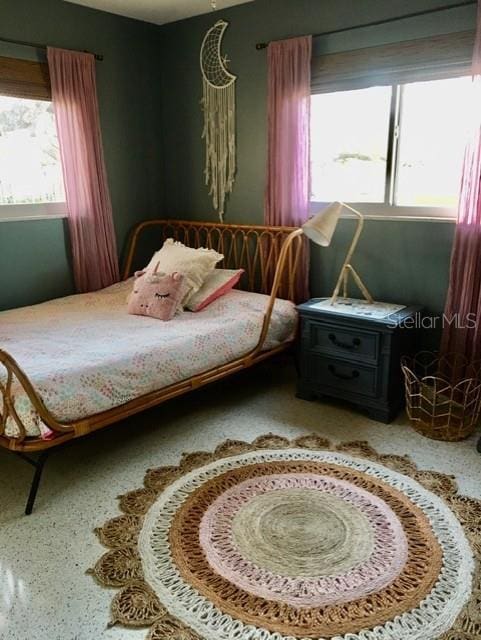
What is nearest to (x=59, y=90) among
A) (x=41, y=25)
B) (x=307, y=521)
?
(x=41, y=25)

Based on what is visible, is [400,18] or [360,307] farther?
[360,307]

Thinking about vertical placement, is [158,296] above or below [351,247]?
below

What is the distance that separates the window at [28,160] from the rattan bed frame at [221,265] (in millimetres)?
743

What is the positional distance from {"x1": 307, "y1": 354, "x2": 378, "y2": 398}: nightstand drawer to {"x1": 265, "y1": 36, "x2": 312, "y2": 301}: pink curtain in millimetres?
649

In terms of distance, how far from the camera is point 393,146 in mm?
3105

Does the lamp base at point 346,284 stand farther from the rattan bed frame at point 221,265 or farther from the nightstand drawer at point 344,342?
the rattan bed frame at point 221,265

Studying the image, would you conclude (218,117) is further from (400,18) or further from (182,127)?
(400,18)

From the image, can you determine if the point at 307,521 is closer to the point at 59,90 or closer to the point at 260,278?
the point at 260,278

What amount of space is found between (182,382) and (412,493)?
122 cm

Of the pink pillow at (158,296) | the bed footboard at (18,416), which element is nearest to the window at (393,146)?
the pink pillow at (158,296)

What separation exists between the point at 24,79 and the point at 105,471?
2474 millimetres

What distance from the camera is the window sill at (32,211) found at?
335cm

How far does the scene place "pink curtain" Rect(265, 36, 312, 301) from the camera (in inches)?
128

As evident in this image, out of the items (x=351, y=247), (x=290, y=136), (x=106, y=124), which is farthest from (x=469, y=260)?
(x=106, y=124)
